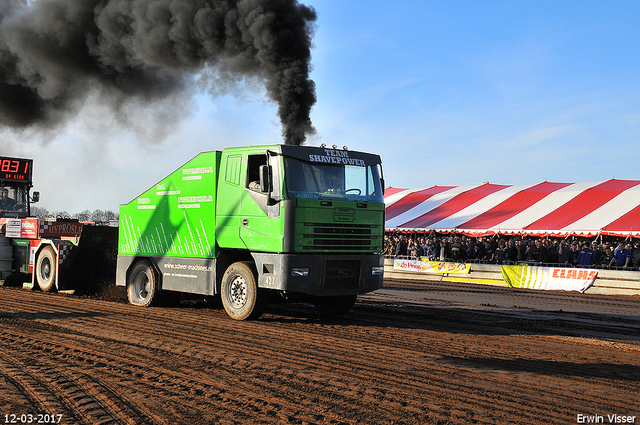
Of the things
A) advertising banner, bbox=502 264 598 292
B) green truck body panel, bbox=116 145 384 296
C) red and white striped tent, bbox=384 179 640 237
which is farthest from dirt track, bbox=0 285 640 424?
red and white striped tent, bbox=384 179 640 237

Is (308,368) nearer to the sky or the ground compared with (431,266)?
nearer to the ground

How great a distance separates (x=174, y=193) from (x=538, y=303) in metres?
9.64

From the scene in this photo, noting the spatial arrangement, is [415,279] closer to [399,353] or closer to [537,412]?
[399,353]

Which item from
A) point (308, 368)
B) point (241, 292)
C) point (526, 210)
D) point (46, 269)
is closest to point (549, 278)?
point (526, 210)

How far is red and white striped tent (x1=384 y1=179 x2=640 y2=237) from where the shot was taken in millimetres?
22484

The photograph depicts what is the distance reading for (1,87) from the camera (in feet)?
62.1

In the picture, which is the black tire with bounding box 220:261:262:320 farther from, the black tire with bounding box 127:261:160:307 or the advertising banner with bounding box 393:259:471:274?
the advertising banner with bounding box 393:259:471:274

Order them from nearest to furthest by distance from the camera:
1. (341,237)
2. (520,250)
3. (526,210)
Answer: (341,237)
(520,250)
(526,210)

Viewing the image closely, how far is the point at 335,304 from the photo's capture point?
10.7 m

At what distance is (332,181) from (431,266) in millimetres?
14992

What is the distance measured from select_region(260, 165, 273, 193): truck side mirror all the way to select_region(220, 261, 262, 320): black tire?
1.40m

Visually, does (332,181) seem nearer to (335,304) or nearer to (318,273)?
(318,273)

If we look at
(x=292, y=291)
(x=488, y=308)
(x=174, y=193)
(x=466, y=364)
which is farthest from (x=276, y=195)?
(x=488, y=308)

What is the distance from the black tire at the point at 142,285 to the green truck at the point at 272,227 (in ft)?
0.26
